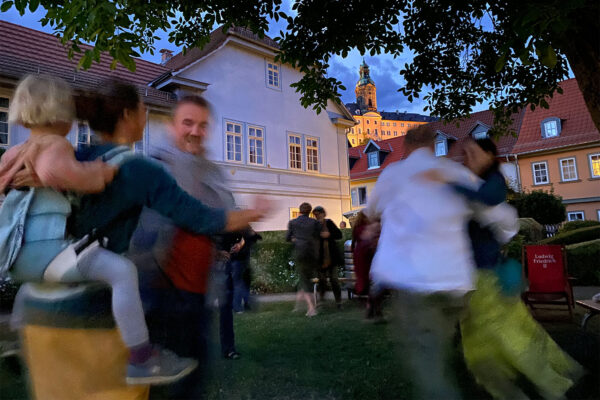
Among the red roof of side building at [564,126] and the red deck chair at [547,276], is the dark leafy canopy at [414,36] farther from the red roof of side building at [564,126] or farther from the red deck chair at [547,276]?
the red roof of side building at [564,126]

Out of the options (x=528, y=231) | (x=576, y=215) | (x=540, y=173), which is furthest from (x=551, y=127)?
(x=528, y=231)

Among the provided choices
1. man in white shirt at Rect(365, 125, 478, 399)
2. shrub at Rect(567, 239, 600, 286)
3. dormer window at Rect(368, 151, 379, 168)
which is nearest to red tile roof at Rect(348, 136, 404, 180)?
dormer window at Rect(368, 151, 379, 168)

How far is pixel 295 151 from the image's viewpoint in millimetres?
23234

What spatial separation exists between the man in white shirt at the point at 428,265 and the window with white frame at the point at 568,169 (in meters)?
35.9

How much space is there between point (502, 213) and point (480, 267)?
49 centimetres

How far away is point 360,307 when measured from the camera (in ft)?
28.7

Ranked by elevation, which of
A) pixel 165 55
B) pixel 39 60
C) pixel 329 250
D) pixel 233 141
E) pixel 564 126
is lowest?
pixel 329 250

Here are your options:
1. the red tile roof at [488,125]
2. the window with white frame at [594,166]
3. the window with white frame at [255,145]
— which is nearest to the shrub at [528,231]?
the window with white frame at [255,145]

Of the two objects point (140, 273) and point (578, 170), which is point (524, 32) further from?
point (578, 170)

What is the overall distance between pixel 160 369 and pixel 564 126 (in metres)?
38.7

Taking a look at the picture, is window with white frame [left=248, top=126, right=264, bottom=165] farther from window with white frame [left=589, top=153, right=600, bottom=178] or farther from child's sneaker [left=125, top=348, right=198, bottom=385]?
window with white frame [left=589, top=153, right=600, bottom=178]

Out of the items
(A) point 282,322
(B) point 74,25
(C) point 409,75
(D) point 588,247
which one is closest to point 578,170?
(D) point 588,247

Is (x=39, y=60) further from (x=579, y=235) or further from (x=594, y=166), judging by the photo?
(x=594, y=166)

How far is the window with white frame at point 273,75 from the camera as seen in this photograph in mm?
22312
